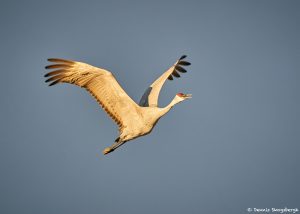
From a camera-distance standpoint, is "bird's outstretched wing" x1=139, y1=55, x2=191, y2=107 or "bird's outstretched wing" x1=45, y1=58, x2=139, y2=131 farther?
"bird's outstretched wing" x1=139, y1=55, x2=191, y2=107

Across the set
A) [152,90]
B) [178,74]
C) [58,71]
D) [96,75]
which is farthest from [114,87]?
[178,74]

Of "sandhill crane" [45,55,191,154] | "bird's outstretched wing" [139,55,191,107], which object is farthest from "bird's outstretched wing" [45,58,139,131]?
A: "bird's outstretched wing" [139,55,191,107]

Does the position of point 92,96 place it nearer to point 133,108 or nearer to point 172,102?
point 133,108

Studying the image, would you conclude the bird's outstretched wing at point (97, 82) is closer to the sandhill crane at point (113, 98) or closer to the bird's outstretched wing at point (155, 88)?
the sandhill crane at point (113, 98)

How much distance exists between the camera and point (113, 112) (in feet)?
50.8

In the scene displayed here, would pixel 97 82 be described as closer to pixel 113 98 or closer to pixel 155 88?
pixel 113 98

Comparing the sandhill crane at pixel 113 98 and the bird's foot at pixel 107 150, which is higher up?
the sandhill crane at pixel 113 98

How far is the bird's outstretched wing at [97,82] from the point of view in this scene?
14.4m

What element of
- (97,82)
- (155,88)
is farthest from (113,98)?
(155,88)

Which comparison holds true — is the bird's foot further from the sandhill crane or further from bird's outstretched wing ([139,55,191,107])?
bird's outstretched wing ([139,55,191,107])

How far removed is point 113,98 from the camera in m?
15.0

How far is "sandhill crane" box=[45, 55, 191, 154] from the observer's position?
47.2ft

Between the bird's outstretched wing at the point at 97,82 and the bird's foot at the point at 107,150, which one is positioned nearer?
the bird's outstretched wing at the point at 97,82

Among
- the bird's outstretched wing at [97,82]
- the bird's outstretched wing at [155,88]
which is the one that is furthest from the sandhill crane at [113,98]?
the bird's outstretched wing at [155,88]
